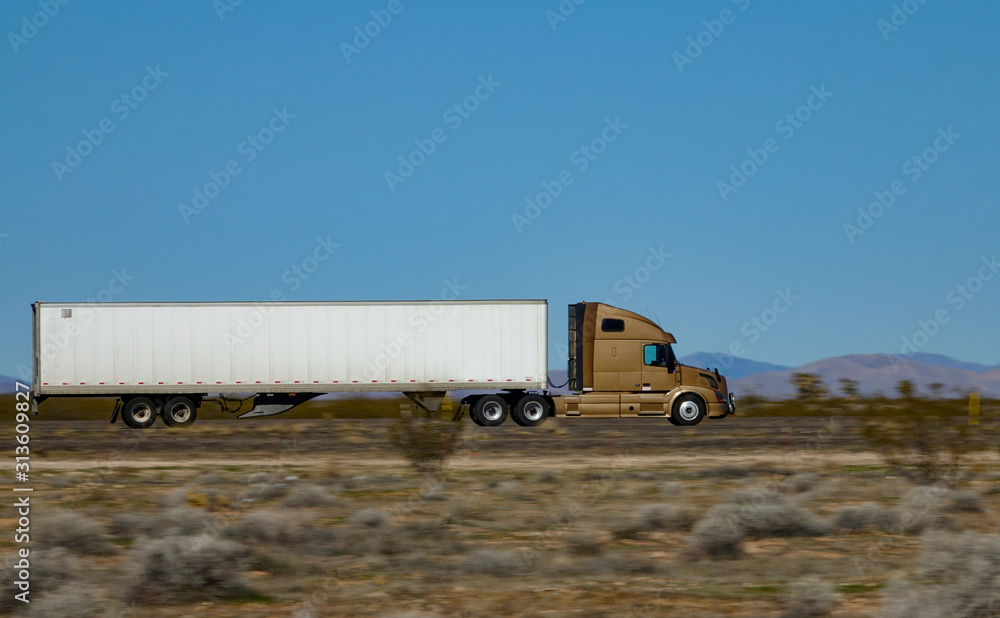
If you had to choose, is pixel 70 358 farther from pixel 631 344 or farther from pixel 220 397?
pixel 631 344

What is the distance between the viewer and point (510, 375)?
95.5 feet

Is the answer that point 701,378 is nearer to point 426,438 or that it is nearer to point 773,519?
point 426,438

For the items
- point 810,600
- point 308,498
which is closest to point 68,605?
point 810,600

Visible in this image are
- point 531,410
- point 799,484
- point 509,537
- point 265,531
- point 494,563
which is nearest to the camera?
point 494,563

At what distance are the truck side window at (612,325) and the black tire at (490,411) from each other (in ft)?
12.2

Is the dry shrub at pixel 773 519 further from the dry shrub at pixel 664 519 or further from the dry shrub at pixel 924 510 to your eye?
the dry shrub at pixel 924 510

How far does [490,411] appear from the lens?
29.4 meters

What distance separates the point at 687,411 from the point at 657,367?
1.55m

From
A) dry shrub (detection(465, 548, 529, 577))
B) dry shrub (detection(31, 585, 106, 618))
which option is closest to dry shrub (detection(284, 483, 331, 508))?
dry shrub (detection(465, 548, 529, 577))

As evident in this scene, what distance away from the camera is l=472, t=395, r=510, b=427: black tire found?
2927cm

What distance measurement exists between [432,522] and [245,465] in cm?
→ 718

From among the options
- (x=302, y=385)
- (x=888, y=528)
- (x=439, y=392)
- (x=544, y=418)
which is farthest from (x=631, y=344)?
(x=888, y=528)

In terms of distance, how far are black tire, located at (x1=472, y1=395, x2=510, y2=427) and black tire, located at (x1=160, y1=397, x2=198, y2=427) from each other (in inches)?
314

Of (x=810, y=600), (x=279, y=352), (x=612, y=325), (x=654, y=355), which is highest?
(x=612, y=325)
